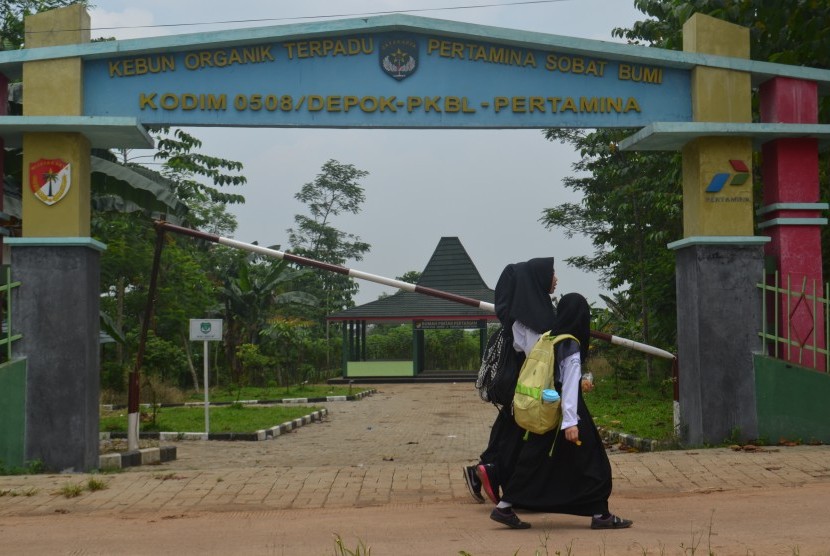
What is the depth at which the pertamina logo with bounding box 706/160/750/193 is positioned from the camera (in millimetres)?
10031

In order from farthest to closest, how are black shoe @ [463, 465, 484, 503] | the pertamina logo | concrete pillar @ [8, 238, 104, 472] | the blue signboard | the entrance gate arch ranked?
the pertamina logo
the blue signboard
the entrance gate arch
concrete pillar @ [8, 238, 104, 472]
black shoe @ [463, 465, 484, 503]

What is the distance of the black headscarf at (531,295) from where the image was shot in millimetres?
6395

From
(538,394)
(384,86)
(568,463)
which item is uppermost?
(384,86)

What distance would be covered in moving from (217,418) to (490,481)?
12.1 metres

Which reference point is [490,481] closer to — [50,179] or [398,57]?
[398,57]

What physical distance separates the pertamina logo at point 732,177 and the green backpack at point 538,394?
460cm

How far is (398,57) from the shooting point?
10.1 meters

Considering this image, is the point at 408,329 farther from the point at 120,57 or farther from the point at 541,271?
the point at 541,271

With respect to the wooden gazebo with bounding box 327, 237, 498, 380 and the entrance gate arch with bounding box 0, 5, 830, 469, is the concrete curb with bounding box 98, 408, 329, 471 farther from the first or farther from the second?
the wooden gazebo with bounding box 327, 237, 498, 380

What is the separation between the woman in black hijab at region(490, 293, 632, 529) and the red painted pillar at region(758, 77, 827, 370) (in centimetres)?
483

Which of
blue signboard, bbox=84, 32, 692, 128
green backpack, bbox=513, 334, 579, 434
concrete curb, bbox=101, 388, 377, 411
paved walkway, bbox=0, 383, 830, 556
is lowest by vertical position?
concrete curb, bbox=101, 388, 377, 411

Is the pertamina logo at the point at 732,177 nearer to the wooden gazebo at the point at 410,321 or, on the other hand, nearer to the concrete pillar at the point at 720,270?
the concrete pillar at the point at 720,270

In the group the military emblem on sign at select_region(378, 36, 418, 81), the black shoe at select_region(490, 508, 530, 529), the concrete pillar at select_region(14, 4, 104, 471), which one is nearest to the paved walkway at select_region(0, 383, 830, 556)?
the black shoe at select_region(490, 508, 530, 529)

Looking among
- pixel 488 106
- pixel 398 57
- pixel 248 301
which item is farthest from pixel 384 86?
pixel 248 301
